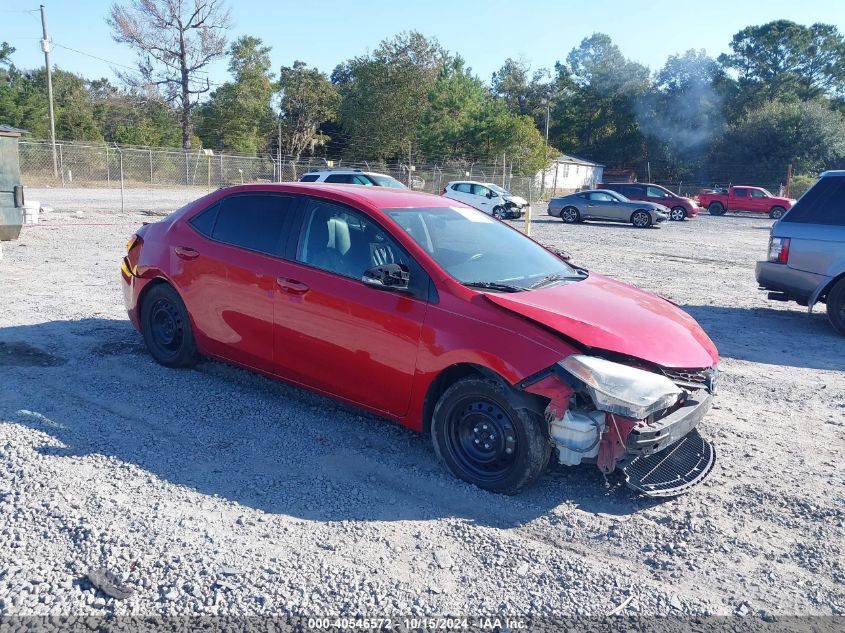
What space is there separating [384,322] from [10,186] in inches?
425

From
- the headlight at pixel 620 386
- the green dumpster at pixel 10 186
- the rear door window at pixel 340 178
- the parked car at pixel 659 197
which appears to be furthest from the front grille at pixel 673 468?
the parked car at pixel 659 197

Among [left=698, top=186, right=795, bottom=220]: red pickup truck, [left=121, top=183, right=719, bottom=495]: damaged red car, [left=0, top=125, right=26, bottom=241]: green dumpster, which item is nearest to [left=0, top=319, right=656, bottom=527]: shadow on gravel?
[left=121, top=183, right=719, bottom=495]: damaged red car

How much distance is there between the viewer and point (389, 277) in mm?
4332

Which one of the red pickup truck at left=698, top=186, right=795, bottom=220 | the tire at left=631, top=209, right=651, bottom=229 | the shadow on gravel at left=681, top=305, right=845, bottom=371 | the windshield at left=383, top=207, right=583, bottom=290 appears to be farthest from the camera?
the red pickup truck at left=698, top=186, right=795, bottom=220

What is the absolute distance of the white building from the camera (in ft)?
160

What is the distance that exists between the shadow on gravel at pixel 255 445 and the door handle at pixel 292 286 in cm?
92

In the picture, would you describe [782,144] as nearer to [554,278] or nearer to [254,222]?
[554,278]

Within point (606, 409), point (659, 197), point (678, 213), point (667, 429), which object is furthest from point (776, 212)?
point (606, 409)

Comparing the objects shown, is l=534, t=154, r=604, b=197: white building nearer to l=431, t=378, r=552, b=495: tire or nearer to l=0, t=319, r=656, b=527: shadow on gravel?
l=0, t=319, r=656, b=527: shadow on gravel

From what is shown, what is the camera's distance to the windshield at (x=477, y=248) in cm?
461

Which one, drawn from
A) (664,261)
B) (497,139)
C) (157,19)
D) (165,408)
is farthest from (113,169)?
(165,408)

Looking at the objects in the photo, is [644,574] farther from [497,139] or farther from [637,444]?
[497,139]

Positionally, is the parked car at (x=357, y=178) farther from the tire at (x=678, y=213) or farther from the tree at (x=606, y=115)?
the tree at (x=606, y=115)

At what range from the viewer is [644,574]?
133 inches
